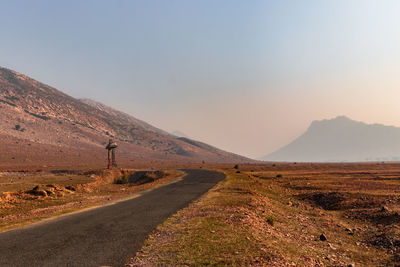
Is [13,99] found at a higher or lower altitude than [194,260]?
higher

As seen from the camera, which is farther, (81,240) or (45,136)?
(45,136)

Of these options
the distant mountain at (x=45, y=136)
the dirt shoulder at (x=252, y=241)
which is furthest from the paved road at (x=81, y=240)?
the distant mountain at (x=45, y=136)

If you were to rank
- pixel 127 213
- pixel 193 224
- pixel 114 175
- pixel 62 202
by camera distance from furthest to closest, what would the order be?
pixel 114 175, pixel 62 202, pixel 127 213, pixel 193 224

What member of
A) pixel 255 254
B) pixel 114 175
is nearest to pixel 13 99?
pixel 114 175

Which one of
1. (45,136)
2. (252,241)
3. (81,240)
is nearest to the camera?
(252,241)

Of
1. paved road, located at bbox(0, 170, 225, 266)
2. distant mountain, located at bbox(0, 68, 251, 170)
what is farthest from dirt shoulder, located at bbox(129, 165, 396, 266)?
distant mountain, located at bbox(0, 68, 251, 170)

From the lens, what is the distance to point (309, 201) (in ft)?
92.8

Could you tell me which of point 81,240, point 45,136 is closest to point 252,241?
point 81,240

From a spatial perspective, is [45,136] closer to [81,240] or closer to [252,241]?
[81,240]

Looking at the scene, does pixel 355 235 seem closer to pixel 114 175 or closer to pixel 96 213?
pixel 96 213

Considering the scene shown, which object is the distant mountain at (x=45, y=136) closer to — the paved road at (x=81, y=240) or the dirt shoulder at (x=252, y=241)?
the paved road at (x=81, y=240)

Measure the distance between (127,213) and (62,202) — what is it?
11.7m

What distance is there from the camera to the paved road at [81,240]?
8.97m

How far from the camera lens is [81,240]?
36.7 ft
